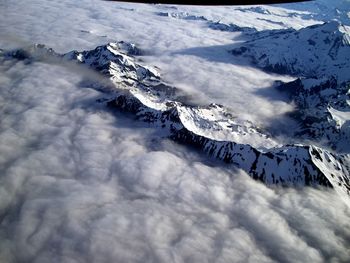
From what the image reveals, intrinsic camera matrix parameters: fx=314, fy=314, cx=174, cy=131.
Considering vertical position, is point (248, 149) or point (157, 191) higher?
point (248, 149)

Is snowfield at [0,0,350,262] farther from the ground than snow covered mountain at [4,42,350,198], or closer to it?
closer to it

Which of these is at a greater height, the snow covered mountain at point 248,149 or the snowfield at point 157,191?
the snow covered mountain at point 248,149

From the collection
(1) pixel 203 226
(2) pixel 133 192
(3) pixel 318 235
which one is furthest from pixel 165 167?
(3) pixel 318 235

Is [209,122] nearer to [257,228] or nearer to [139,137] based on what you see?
[139,137]

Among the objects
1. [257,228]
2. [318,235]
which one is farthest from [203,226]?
[318,235]

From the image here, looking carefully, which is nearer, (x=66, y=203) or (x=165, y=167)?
(x=66, y=203)

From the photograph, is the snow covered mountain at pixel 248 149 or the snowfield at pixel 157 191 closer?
the snowfield at pixel 157 191

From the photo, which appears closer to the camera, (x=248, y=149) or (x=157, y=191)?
(x=157, y=191)

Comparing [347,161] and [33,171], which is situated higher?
[347,161]

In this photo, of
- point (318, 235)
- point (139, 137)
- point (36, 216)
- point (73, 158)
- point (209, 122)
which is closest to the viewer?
point (36, 216)

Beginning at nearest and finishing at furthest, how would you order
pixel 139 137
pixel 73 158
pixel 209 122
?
pixel 73 158, pixel 139 137, pixel 209 122

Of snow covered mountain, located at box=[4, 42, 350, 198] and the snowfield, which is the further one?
snow covered mountain, located at box=[4, 42, 350, 198]
